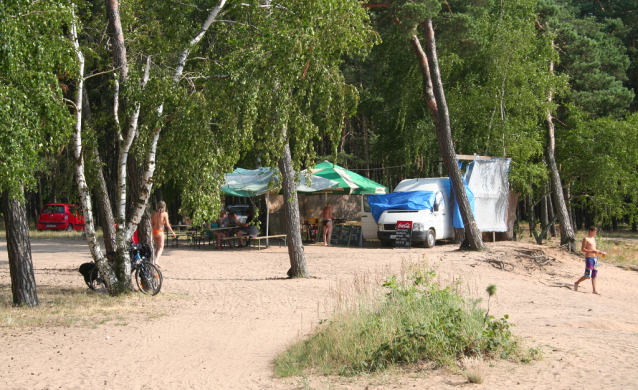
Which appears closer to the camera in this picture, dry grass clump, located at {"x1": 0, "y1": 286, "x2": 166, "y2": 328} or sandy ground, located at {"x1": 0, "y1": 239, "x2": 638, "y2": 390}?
sandy ground, located at {"x1": 0, "y1": 239, "x2": 638, "y2": 390}

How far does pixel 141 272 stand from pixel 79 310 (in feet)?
4.68

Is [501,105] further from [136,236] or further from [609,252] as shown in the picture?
[136,236]

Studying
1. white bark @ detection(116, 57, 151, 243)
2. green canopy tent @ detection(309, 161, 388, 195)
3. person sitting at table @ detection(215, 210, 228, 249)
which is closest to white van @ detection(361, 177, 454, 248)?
green canopy tent @ detection(309, 161, 388, 195)

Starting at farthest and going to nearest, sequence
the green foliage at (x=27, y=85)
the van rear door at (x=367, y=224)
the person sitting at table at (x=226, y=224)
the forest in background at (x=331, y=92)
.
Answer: the person sitting at table at (x=226, y=224), the van rear door at (x=367, y=224), the forest in background at (x=331, y=92), the green foliage at (x=27, y=85)

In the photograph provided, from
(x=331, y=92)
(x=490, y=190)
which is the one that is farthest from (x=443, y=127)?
(x=331, y=92)

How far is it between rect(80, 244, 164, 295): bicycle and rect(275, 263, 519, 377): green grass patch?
4501 millimetres

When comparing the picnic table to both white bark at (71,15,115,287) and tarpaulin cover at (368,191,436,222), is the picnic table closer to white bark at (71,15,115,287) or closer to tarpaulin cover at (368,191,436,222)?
tarpaulin cover at (368,191,436,222)

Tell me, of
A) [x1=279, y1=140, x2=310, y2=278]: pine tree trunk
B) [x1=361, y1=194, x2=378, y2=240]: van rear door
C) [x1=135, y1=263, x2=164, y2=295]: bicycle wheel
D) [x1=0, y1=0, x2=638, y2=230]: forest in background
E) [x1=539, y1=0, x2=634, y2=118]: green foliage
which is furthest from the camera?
[x1=539, y1=0, x2=634, y2=118]: green foliage

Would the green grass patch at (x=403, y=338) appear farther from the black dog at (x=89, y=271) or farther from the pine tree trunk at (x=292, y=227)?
the pine tree trunk at (x=292, y=227)

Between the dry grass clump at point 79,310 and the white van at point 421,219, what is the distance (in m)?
10.1

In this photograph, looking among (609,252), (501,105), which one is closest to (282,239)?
(501,105)

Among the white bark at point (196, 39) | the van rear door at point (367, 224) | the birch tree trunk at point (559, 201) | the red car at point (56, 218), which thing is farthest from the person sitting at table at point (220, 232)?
the red car at point (56, 218)

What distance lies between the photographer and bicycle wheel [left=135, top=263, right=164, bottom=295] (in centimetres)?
1052

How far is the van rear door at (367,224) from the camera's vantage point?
20281 mm
